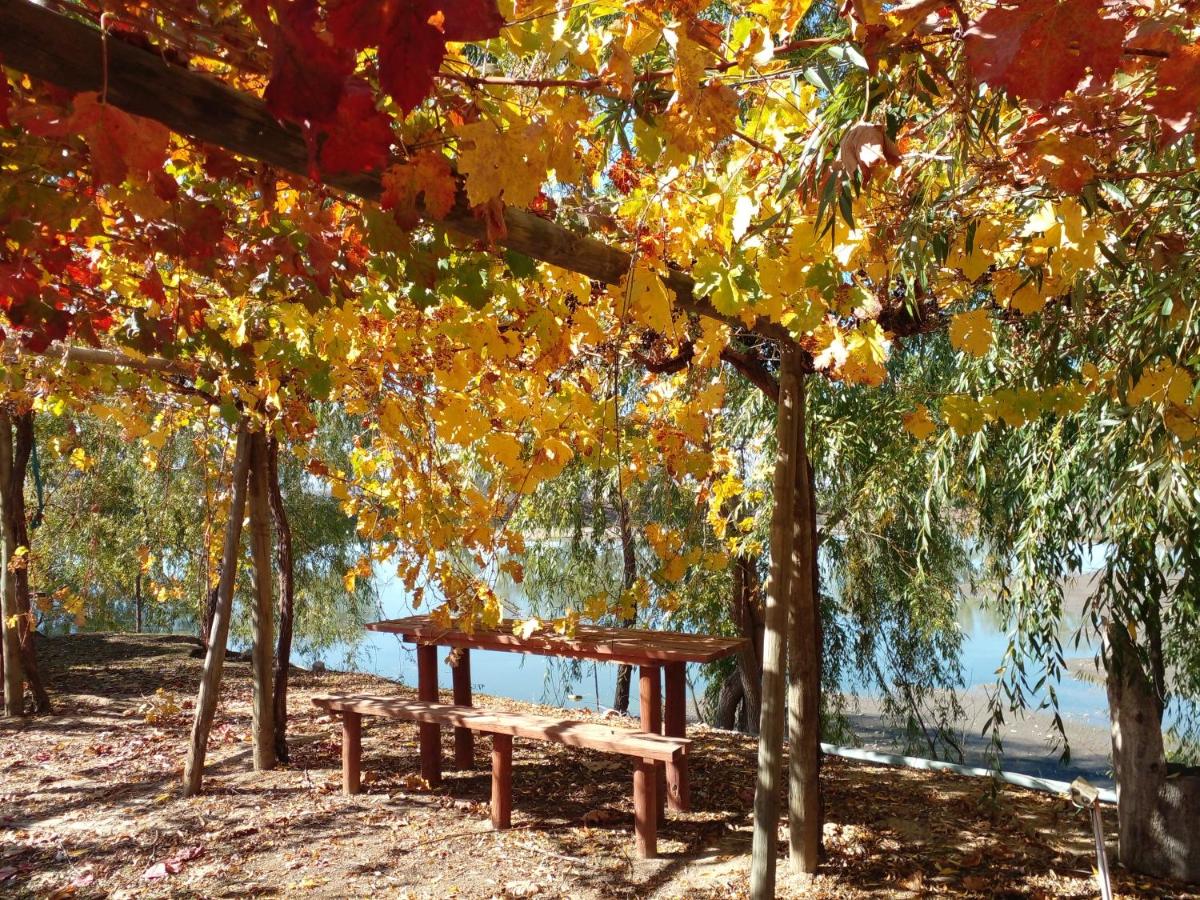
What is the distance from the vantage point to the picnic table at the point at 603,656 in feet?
11.6

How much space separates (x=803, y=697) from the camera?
2.81 m

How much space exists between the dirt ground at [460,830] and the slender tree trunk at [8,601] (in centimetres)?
39

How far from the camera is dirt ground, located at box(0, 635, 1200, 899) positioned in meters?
2.86

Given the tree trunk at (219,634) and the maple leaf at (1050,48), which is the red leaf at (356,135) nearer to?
the maple leaf at (1050,48)

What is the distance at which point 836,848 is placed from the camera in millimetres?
3018

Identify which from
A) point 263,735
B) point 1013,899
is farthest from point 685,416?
point 263,735

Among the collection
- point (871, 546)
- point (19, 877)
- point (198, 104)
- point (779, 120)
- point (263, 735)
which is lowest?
point (19, 877)

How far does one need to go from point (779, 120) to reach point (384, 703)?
114 inches

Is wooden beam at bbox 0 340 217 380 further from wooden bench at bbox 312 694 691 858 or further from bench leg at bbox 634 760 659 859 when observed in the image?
bench leg at bbox 634 760 659 859

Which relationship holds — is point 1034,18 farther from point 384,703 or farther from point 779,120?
point 384,703

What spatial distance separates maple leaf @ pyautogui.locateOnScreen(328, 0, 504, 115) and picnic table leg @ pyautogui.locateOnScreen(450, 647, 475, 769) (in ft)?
11.6

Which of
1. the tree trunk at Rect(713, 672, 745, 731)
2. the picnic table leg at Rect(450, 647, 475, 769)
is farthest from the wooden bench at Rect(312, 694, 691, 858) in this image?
the tree trunk at Rect(713, 672, 745, 731)

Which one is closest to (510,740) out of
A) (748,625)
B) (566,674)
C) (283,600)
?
(283,600)

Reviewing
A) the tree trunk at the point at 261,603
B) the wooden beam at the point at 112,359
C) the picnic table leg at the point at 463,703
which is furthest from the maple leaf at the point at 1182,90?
the tree trunk at the point at 261,603
